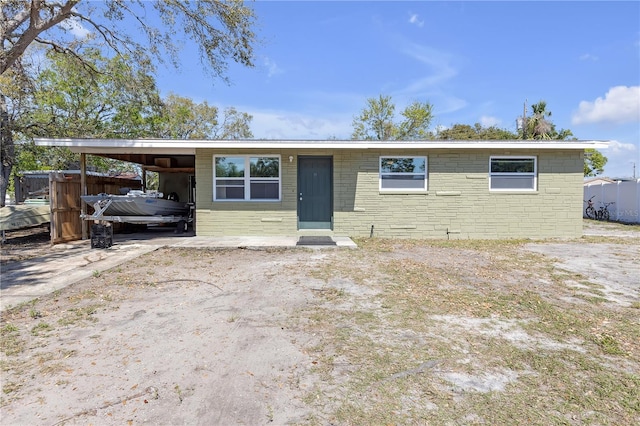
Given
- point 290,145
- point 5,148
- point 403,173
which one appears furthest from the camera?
point 5,148

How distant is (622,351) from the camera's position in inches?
133

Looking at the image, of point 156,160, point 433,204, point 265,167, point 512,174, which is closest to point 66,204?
point 156,160

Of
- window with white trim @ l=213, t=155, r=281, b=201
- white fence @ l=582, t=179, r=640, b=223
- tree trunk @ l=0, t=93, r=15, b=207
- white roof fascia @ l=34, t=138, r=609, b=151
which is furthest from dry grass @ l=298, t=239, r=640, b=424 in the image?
white fence @ l=582, t=179, r=640, b=223

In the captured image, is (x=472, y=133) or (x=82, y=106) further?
(x=472, y=133)

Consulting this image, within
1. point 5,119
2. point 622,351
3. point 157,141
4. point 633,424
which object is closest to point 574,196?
point 622,351

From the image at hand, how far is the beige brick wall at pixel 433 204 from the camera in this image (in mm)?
11047

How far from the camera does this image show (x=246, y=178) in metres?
11.1

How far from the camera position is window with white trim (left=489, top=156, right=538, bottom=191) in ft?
36.5

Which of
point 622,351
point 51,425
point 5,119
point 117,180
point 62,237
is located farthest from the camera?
point 5,119

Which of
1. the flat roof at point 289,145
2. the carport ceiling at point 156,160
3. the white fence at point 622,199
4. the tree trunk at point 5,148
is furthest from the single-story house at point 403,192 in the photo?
the white fence at point 622,199

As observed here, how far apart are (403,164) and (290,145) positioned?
11.5ft

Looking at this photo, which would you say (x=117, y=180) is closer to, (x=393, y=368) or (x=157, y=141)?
(x=157, y=141)

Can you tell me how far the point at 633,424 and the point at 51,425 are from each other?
369 cm

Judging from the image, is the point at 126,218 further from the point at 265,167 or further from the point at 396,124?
the point at 396,124
